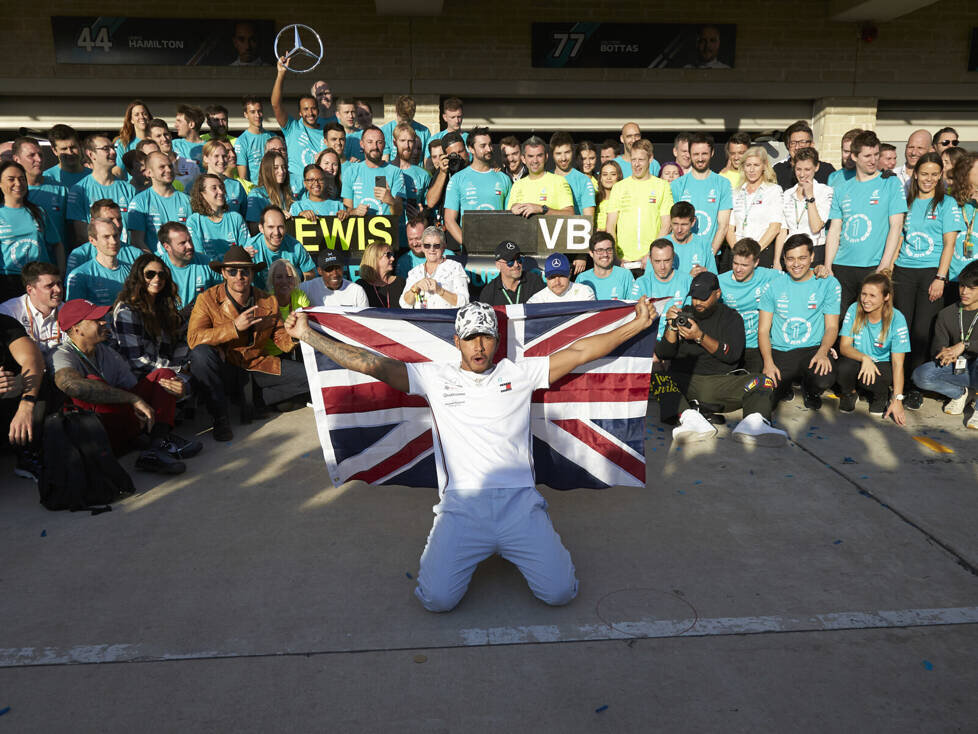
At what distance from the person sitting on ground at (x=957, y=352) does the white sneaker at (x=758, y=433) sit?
1854mm

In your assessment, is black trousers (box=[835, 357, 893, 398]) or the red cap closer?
the red cap

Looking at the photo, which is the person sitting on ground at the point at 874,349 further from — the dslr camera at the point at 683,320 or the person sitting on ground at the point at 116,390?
the person sitting on ground at the point at 116,390

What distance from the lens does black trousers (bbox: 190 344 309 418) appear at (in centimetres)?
584

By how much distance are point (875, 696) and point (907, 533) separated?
1.60 meters

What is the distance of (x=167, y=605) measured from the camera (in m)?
3.48

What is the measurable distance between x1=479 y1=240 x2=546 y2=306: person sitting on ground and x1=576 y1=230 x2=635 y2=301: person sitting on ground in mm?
464

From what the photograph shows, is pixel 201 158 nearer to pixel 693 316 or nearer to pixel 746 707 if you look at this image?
pixel 693 316

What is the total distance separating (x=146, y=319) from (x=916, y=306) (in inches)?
272

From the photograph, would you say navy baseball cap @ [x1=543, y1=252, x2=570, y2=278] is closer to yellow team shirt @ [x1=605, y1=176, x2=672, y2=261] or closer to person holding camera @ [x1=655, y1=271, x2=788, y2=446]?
person holding camera @ [x1=655, y1=271, x2=788, y2=446]

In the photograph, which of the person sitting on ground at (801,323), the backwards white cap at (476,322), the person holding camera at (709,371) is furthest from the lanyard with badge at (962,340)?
the backwards white cap at (476,322)

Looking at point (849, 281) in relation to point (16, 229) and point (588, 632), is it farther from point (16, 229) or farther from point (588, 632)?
point (16, 229)

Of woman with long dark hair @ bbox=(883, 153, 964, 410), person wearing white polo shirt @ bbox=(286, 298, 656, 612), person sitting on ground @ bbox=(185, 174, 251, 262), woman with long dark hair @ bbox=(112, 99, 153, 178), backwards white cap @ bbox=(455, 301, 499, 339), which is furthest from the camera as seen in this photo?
woman with long dark hair @ bbox=(112, 99, 153, 178)

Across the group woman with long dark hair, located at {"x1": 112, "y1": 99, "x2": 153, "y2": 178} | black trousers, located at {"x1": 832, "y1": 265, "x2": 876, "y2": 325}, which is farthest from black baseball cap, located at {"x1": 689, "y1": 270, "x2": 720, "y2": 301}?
woman with long dark hair, located at {"x1": 112, "y1": 99, "x2": 153, "y2": 178}

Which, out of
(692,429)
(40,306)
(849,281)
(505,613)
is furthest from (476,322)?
(849,281)
